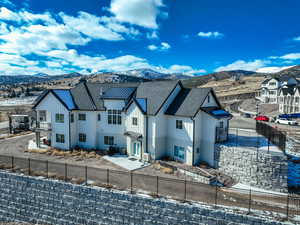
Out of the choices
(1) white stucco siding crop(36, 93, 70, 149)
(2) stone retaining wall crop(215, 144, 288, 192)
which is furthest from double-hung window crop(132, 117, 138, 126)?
(2) stone retaining wall crop(215, 144, 288, 192)

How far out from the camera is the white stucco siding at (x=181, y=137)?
2224 centimetres

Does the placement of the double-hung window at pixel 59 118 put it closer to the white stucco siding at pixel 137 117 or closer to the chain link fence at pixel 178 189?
the chain link fence at pixel 178 189

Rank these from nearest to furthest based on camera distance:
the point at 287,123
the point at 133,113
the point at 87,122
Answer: the point at 133,113
the point at 87,122
the point at 287,123

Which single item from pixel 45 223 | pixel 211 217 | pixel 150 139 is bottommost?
pixel 45 223

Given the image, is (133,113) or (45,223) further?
(133,113)

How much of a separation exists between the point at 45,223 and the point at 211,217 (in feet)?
42.0

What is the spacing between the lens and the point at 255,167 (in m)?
18.7

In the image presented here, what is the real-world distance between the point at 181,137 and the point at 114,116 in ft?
30.5

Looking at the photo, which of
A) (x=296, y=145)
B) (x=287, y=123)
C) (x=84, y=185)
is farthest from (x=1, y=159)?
(x=287, y=123)

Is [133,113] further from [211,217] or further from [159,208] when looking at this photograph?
[211,217]

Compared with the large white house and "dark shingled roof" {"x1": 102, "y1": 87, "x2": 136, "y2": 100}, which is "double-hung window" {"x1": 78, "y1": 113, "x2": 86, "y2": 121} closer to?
the large white house

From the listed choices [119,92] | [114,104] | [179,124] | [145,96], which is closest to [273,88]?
[145,96]

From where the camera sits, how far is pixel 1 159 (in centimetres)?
2150

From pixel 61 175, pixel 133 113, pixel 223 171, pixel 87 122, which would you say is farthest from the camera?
pixel 87 122
